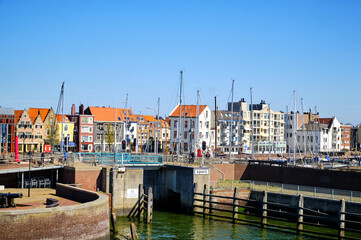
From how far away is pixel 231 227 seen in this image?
45.0m

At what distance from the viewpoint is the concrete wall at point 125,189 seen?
161 ft

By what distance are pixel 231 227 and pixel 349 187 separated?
19975 mm

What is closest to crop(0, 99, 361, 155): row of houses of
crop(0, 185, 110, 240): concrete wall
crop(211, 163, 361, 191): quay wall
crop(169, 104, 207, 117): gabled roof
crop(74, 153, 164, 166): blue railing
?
crop(169, 104, 207, 117): gabled roof

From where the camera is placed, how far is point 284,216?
50.2 meters

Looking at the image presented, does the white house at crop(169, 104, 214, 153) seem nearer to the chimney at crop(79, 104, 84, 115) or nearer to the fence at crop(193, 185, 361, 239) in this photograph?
the chimney at crop(79, 104, 84, 115)

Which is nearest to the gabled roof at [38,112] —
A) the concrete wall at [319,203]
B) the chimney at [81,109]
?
the chimney at [81,109]

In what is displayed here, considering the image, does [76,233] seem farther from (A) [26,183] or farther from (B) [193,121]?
(B) [193,121]

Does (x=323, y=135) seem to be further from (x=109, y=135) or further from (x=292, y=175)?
(x=292, y=175)

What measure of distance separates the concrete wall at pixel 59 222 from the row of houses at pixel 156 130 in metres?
50.4

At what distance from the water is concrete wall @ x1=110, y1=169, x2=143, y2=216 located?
1.37 m

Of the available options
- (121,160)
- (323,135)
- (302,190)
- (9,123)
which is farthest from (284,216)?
(323,135)

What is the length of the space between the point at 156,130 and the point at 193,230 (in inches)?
2739

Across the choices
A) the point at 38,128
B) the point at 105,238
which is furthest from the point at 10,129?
the point at 105,238

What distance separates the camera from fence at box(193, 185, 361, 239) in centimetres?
4075
